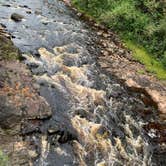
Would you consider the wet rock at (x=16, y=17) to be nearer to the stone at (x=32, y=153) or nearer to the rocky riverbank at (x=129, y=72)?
the rocky riverbank at (x=129, y=72)

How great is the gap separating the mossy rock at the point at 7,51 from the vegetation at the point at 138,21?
398 inches

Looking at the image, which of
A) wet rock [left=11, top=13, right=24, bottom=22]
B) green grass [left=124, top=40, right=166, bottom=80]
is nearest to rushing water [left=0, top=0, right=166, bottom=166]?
wet rock [left=11, top=13, right=24, bottom=22]

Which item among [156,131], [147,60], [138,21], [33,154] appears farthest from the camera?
[138,21]

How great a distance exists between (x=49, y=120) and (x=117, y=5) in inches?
678

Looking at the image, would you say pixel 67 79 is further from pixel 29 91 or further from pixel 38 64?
pixel 29 91

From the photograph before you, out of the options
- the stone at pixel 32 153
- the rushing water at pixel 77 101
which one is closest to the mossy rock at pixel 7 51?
the rushing water at pixel 77 101

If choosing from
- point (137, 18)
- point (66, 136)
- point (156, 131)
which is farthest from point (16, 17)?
point (156, 131)

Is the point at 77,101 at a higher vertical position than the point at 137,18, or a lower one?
higher

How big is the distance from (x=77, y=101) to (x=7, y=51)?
444 centimetres

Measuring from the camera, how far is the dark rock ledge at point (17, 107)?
13.8 meters

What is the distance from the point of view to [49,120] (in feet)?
53.0

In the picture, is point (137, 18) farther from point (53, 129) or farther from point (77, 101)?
point (53, 129)

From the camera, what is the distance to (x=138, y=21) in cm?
2919

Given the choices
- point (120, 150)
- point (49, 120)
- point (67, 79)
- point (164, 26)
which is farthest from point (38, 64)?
point (164, 26)
